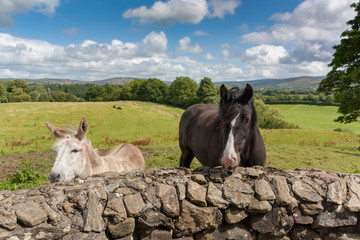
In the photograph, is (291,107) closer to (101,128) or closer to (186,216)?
(101,128)

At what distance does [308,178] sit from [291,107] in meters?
81.0

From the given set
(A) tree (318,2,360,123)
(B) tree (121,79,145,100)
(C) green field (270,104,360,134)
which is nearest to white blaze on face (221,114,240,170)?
(A) tree (318,2,360,123)

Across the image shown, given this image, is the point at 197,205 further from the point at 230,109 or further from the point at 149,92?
the point at 149,92

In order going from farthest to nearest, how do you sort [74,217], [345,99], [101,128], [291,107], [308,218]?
1. [291,107]
2. [101,128]
3. [345,99]
4. [308,218]
5. [74,217]

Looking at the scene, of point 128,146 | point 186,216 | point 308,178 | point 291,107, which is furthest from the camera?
point 291,107

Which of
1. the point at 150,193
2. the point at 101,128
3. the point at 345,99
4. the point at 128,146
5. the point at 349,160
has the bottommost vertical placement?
the point at 101,128

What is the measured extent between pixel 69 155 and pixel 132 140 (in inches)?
679

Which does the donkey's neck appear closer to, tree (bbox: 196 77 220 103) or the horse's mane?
the horse's mane

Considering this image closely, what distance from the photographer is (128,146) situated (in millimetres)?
7414

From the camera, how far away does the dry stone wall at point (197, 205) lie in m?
2.69

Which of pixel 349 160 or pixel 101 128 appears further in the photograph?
pixel 101 128

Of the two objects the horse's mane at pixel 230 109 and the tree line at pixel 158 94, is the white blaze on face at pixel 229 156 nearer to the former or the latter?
the horse's mane at pixel 230 109

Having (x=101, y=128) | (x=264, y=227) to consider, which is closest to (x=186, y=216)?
(x=264, y=227)

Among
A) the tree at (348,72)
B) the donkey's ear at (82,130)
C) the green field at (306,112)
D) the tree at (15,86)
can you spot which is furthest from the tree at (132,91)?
the donkey's ear at (82,130)
